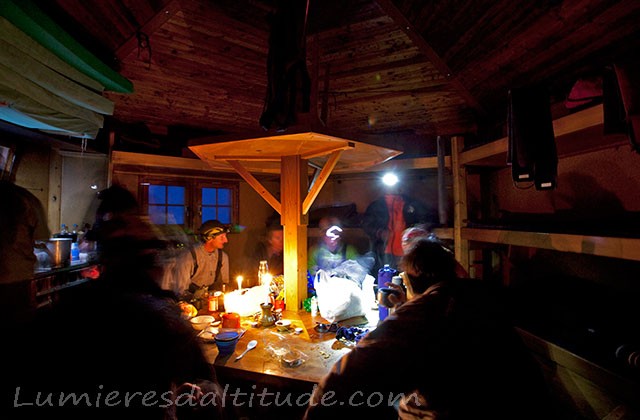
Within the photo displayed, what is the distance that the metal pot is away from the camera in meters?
4.24

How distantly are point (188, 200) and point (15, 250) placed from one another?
3109 mm

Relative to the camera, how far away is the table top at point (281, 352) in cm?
211

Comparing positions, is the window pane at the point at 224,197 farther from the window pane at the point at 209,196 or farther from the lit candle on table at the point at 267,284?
the lit candle on table at the point at 267,284

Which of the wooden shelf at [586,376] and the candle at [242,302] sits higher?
the candle at [242,302]

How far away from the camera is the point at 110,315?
1.28 metres

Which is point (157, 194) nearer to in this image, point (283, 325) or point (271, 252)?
point (271, 252)

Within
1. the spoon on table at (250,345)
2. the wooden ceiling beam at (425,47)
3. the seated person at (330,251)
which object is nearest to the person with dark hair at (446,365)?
the spoon on table at (250,345)

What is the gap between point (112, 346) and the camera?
1231mm

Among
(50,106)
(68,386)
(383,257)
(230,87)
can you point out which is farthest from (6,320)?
(383,257)

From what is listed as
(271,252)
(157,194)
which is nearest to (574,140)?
(271,252)

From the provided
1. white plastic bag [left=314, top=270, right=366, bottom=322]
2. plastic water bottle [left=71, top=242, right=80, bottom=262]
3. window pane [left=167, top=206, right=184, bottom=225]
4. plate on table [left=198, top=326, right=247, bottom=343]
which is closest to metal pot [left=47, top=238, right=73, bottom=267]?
plastic water bottle [left=71, top=242, right=80, bottom=262]

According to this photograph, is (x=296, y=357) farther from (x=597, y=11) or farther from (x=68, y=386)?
(x=597, y=11)

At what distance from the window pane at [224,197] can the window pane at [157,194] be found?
1.17 meters

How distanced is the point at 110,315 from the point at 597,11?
14.4ft
